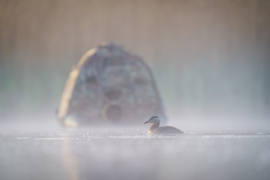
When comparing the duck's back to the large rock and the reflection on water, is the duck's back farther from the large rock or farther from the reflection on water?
the large rock

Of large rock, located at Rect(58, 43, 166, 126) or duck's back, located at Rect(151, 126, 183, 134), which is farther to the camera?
large rock, located at Rect(58, 43, 166, 126)

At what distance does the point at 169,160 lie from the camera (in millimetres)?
4551

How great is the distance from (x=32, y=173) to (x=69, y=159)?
895mm

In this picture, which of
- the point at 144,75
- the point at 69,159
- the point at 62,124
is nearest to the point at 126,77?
the point at 144,75

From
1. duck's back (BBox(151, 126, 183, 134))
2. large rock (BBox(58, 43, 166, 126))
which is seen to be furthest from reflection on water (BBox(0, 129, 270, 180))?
large rock (BBox(58, 43, 166, 126))

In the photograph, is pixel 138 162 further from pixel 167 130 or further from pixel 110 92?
pixel 110 92

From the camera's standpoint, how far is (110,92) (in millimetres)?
14836

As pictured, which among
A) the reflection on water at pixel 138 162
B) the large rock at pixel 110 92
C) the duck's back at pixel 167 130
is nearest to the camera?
the reflection on water at pixel 138 162

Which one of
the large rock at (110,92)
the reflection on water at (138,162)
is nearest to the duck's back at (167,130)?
the reflection on water at (138,162)

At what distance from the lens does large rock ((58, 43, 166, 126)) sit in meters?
14.6

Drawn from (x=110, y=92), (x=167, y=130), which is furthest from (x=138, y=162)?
(x=110, y=92)

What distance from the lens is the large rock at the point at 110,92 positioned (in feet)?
48.0

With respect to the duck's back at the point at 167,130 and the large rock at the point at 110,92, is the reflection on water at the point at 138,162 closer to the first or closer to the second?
the duck's back at the point at 167,130

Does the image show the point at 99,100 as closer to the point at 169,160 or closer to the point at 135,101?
the point at 135,101
